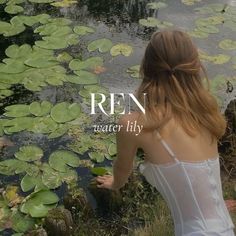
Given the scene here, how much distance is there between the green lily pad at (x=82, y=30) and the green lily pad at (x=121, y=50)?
28 cm

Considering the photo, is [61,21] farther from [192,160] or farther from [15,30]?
[192,160]

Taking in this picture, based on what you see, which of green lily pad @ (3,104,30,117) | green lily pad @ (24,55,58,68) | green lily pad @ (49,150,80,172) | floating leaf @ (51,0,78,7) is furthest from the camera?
floating leaf @ (51,0,78,7)

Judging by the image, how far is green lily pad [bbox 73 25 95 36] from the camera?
12.3 feet

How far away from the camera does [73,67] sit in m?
3.37

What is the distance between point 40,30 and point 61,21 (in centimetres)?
23

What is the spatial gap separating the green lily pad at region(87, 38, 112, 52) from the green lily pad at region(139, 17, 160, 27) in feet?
1.35

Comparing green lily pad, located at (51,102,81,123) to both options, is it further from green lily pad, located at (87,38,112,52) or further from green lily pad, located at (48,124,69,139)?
green lily pad, located at (87,38,112,52)

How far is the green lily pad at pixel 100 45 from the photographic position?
3588mm

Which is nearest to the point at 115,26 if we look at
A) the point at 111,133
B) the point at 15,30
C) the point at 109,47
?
the point at 109,47

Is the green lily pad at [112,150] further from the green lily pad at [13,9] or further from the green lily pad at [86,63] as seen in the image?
the green lily pad at [13,9]

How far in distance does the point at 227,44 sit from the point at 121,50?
0.81 m

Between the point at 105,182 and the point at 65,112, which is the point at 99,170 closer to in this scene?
the point at 105,182

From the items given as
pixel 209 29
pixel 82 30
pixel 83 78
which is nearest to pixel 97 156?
pixel 83 78

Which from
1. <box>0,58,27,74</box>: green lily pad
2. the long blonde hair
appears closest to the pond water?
<box>0,58,27,74</box>: green lily pad
